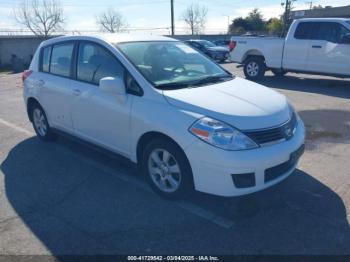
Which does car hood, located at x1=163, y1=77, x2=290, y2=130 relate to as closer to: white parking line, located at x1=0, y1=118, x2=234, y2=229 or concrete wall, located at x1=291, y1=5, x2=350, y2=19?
white parking line, located at x1=0, y1=118, x2=234, y2=229

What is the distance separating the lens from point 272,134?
3443 mm

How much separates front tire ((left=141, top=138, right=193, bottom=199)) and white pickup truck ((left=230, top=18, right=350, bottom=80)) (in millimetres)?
8603

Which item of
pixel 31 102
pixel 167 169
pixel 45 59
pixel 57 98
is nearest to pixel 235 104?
pixel 167 169

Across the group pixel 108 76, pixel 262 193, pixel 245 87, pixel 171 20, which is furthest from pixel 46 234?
pixel 171 20

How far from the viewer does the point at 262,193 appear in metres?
3.96

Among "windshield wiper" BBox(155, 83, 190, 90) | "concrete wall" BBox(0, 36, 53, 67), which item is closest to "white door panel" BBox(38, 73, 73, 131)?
"windshield wiper" BBox(155, 83, 190, 90)

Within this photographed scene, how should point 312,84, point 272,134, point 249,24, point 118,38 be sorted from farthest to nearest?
point 249,24
point 312,84
point 118,38
point 272,134

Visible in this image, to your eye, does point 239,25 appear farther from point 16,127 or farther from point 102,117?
point 102,117

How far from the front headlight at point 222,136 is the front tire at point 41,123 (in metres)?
3.36

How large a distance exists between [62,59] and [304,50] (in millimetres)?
8466

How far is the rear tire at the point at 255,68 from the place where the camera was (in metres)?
12.6

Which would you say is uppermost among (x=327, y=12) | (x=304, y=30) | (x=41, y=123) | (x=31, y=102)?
(x=327, y=12)

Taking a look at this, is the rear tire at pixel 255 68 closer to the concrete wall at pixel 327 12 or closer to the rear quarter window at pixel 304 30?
the rear quarter window at pixel 304 30

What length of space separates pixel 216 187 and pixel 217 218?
39 cm
